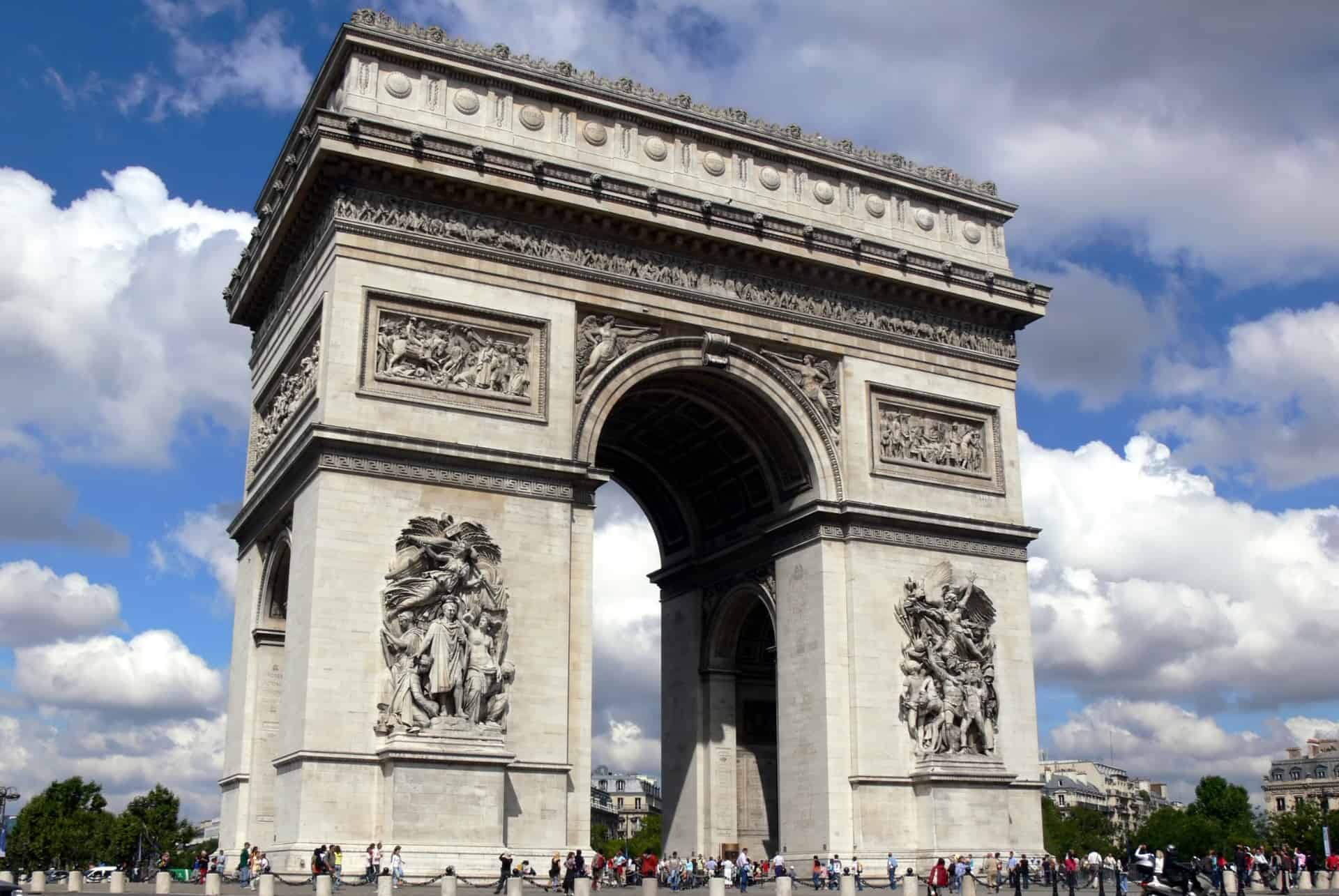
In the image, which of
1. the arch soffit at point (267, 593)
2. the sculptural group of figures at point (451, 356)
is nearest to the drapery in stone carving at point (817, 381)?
the sculptural group of figures at point (451, 356)

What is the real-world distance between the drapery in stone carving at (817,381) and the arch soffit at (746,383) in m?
0.19

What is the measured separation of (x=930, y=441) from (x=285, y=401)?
15176 millimetres

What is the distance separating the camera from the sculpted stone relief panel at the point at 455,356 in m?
28.9

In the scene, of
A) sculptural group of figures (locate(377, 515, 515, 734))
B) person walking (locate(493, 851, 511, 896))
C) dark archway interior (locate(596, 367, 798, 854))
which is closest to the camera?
person walking (locate(493, 851, 511, 896))

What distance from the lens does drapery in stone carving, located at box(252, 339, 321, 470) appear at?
30.1m

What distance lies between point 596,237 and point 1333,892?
2355 cm

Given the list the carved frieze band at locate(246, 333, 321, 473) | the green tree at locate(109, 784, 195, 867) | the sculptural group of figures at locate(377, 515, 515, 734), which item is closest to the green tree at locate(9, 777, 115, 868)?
the green tree at locate(109, 784, 195, 867)

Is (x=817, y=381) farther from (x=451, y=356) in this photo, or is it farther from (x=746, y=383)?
(x=451, y=356)

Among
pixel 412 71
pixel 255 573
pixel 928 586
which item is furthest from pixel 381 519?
pixel 928 586

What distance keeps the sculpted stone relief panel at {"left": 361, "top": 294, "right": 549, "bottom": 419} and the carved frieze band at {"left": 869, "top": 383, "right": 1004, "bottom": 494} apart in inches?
342

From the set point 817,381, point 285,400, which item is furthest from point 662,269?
point 285,400

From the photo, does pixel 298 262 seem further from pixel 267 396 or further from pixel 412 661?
pixel 412 661

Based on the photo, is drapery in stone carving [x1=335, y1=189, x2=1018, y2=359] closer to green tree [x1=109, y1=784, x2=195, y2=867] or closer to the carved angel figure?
the carved angel figure

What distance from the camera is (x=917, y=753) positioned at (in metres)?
32.2
